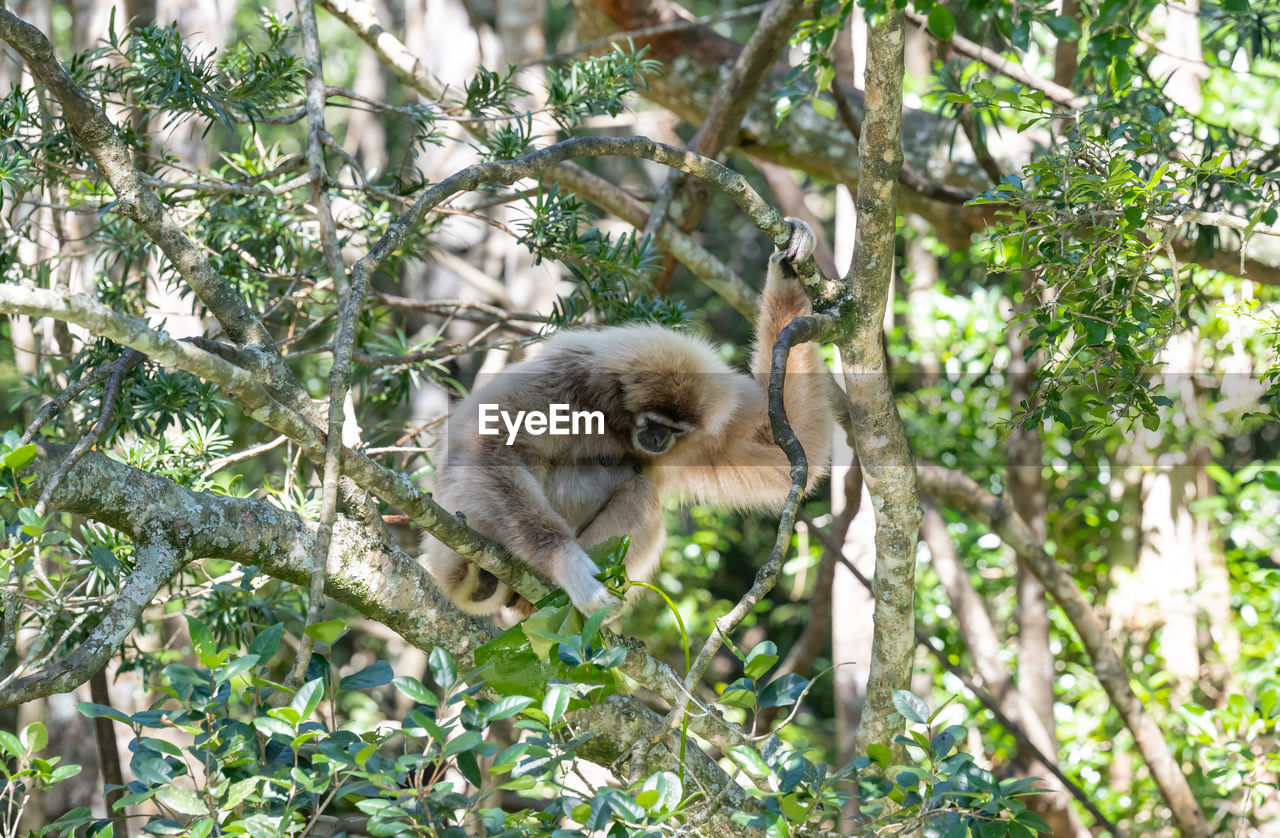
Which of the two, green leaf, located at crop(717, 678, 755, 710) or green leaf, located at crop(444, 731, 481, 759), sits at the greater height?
green leaf, located at crop(717, 678, 755, 710)

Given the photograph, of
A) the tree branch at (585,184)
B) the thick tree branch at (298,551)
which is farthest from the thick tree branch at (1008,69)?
the thick tree branch at (298,551)

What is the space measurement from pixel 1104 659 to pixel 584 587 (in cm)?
321

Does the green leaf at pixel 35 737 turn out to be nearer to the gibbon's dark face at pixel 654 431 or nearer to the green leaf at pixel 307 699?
the green leaf at pixel 307 699

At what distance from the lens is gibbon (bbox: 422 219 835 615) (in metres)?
3.21

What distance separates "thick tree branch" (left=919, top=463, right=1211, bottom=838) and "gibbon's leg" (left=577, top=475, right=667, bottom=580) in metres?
1.99

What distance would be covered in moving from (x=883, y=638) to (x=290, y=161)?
2.54 m

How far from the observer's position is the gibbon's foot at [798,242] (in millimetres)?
2793

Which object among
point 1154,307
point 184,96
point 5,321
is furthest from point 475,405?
point 5,321

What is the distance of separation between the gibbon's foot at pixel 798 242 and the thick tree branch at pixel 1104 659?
2512 mm

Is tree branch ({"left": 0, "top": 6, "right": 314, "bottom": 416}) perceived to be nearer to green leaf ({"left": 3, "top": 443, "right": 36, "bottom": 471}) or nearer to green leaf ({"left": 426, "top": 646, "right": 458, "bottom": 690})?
green leaf ({"left": 3, "top": 443, "right": 36, "bottom": 471})

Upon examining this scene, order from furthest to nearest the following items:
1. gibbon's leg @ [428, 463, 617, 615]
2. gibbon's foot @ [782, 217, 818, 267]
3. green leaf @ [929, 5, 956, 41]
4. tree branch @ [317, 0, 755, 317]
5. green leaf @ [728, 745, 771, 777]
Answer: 1. tree branch @ [317, 0, 755, 317]
2. gibbon's leg @ [428, 463, 617, 615]
3. gibbon's foot @ [782, 217, 818, 267]
4. green leaf @ [929, 5, 956, 41]
5. green leaf @ [728, 745, 771, 777]

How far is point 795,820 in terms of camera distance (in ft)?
5.68

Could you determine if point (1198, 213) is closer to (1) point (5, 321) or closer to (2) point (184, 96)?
(2) point (184, 96)

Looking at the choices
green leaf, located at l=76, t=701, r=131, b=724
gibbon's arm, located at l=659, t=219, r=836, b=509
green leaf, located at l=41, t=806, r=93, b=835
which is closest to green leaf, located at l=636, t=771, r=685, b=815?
green leaf, located at l=76, t=701, r=131, b=724
